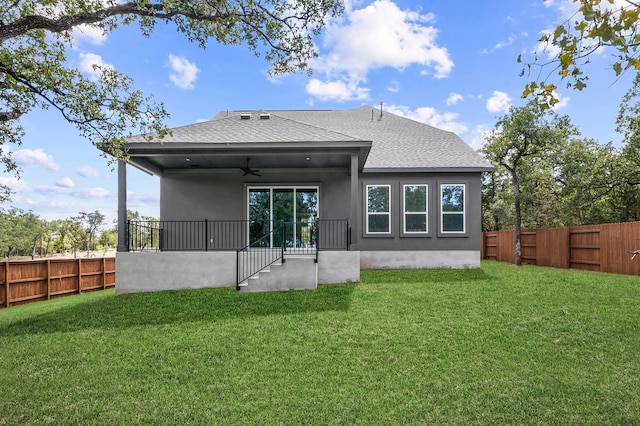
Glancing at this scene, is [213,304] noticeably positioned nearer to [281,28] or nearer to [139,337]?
[139,337]

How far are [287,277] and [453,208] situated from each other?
21.3ft

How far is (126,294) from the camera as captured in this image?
916 cm

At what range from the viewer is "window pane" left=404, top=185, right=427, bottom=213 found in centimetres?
1230

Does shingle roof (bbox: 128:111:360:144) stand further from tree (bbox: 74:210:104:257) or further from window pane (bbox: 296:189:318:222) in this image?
tree (bbox: 74:210:104:257)

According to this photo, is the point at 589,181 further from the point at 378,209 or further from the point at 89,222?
the point at 89,222

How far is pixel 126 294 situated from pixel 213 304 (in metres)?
3.07

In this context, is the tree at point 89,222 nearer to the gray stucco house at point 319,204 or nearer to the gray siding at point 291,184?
the gray stucco house at point 319,204

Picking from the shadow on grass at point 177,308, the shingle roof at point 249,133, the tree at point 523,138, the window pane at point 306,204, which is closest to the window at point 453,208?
the tree at point 523,138

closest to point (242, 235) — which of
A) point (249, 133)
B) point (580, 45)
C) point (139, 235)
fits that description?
point (139, 235)

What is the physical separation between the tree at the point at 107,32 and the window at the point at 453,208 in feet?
21.6

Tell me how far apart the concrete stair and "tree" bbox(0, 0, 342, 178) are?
3.90 metres

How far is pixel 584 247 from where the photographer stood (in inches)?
492

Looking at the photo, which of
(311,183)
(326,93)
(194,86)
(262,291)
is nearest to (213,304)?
(262,291)

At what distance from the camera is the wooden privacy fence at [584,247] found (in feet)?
35.6
